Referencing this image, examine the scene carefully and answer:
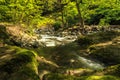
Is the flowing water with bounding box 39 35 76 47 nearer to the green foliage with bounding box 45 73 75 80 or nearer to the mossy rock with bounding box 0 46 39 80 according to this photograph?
the mossy rock with bounding box 0 46 39 80

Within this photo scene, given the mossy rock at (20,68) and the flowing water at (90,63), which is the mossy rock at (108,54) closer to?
the flowing water at (90,63)

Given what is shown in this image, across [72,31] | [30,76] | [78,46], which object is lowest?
[72,31]

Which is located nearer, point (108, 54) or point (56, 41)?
point (108, 54)

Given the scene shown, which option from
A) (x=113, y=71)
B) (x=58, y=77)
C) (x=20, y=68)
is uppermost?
(x=58, y=77)

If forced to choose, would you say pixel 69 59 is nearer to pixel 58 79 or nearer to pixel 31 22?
pixel 58 79

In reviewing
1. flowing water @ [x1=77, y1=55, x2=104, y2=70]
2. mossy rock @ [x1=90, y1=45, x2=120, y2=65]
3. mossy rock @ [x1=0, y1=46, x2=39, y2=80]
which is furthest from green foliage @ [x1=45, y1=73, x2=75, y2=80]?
mossy rock @ [x1=90, y1=45, x2=120, y2=65]

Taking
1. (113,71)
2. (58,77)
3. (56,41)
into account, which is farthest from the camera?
(56,41)

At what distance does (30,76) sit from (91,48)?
35.4ft

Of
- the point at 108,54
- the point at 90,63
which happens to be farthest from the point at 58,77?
the point at 108,54

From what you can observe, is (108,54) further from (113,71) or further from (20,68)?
(20,68)

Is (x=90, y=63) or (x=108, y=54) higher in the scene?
(x=108, y=54)

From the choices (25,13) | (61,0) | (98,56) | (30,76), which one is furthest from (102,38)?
(61,0)

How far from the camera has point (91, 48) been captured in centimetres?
2041

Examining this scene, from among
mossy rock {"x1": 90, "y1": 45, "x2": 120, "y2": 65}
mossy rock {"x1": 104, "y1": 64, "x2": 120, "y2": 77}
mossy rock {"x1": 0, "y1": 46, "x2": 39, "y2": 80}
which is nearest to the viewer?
mossy rock {"x1": 104, "y1": 64, "x2": 120, "y2": 77}
